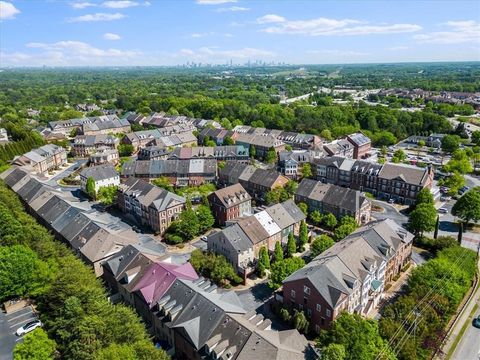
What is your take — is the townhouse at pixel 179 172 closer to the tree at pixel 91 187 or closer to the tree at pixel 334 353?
the tree at pixel 91 187

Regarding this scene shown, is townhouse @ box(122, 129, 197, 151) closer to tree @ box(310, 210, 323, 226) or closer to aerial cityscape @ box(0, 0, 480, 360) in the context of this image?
aerial cityscape @ box(0, 0, 480, 360)

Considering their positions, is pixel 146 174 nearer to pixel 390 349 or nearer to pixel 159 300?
pixel 159 300

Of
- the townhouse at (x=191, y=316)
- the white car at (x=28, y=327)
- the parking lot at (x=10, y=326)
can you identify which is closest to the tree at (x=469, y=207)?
the townhouse at (x=191, y=316)

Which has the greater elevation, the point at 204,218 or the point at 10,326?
the point at 204,218

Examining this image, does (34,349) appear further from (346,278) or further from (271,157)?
(271,157)

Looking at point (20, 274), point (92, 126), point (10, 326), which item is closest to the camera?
point (10, 326)

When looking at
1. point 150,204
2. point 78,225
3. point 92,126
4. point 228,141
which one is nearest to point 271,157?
point 228,141

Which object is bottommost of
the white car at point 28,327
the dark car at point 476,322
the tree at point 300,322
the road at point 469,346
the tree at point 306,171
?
the road at point 469,346
